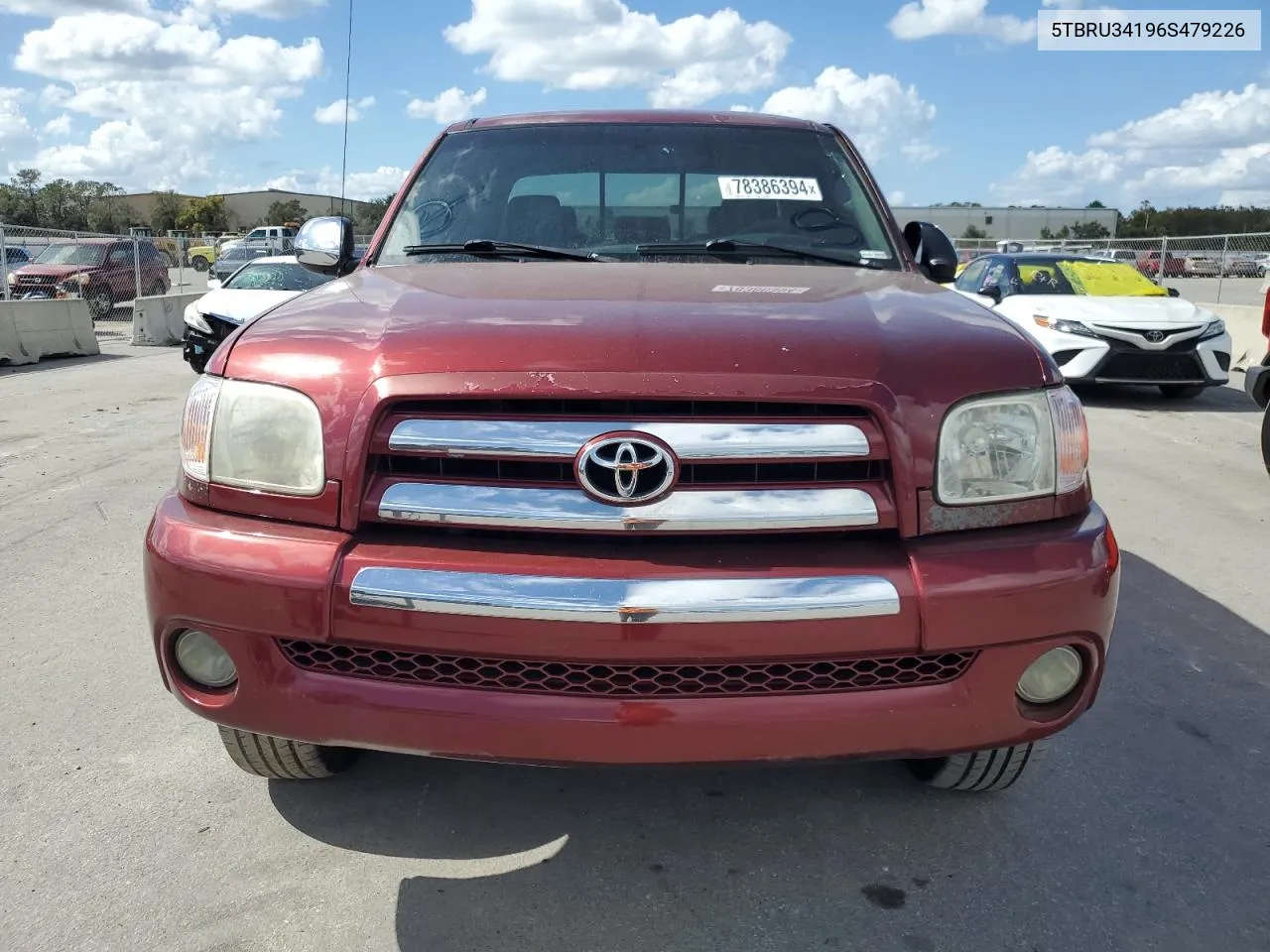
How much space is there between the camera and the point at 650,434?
199 centimetres

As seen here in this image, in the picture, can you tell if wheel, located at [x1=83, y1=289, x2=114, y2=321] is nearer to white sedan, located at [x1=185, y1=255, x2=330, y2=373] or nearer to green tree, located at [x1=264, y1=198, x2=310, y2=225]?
white sedan, located at [x1=185, y1=255, x2=330, y2=373]

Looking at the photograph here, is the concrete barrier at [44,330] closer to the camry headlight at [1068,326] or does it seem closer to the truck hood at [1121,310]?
the truck hood at [1121,310]

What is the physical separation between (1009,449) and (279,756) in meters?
1.89

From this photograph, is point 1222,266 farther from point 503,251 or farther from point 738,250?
point 503,251

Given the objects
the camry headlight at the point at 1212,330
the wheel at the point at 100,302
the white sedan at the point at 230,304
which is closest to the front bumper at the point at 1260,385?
the camry headlight at the point at 1212,330

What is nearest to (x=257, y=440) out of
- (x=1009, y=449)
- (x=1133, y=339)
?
(x=1009, y=449)

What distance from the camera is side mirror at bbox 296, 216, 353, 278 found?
3713 millimetres

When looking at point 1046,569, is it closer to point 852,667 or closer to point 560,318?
point 852,667

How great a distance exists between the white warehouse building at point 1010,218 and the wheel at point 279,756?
3035 inches

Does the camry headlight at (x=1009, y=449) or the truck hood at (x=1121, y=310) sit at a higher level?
the truck hood at (x=1121, y=310)

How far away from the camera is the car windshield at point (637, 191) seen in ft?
10.9

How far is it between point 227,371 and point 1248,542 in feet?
16.8

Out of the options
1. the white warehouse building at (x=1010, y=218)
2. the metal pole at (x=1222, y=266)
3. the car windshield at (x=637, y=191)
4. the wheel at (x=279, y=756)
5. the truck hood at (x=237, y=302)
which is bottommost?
the wheel at (x=279, y=756)

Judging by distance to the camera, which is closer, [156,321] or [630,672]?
[630,672]
